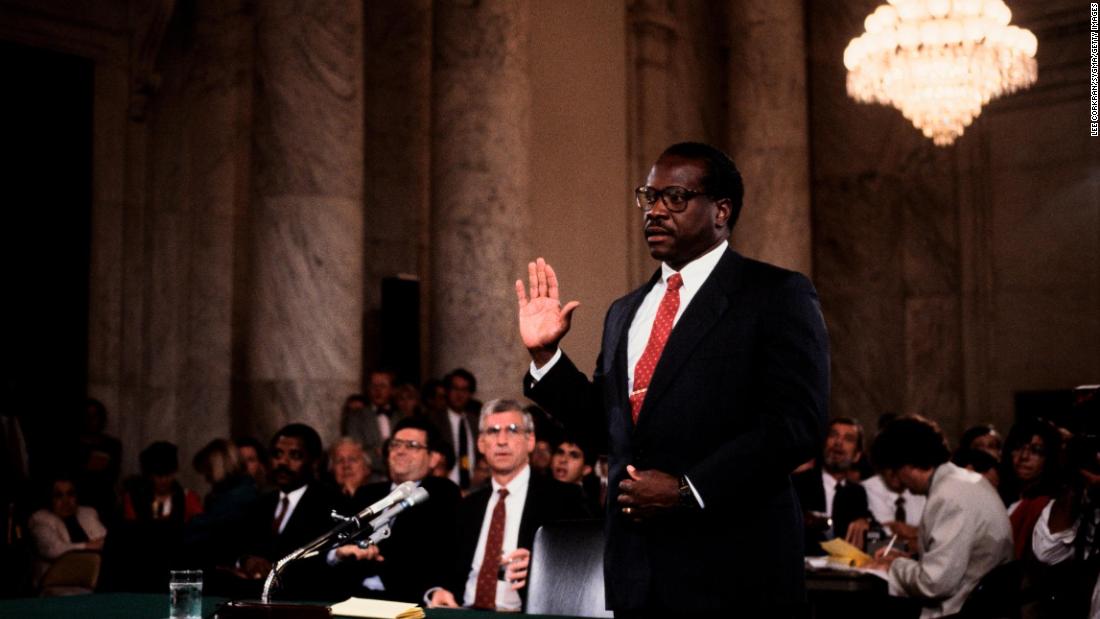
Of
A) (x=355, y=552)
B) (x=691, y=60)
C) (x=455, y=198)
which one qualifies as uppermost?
(x=691, y=60)

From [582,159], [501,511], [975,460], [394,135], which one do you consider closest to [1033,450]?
[975,460]

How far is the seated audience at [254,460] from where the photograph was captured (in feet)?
33.2

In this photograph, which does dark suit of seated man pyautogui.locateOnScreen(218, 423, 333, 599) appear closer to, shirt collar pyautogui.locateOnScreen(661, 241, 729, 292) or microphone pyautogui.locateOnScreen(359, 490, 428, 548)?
microphone pyautogui.locateOnScreen(359, 490, 428, 548)

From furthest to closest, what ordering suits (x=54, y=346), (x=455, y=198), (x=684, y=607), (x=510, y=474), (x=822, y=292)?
1. (x=822, y=292)
2. (x=54, y=346)
3. (x=455, y=198)
4. (x=510, y=474)
5. (x=684, y=607)

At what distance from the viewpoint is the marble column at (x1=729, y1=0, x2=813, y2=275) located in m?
14.0

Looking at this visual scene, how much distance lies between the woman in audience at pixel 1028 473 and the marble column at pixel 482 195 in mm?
5198

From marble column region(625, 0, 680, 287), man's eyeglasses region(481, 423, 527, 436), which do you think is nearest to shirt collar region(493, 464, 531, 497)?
man's eyeglasses region(481, 423, 527, 436)

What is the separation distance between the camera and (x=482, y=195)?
1241 centimetres

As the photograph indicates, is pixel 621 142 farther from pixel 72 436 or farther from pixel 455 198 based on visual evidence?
pixel 72 436

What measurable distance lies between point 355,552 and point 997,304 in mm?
11470

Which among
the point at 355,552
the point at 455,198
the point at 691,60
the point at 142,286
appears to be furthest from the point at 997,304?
the point at 355,552

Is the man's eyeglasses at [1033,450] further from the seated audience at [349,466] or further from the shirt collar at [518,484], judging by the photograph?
the seated audience at [349,466]

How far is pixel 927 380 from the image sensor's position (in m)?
15.4

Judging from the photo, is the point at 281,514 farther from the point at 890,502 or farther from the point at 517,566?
the point at 890,502
